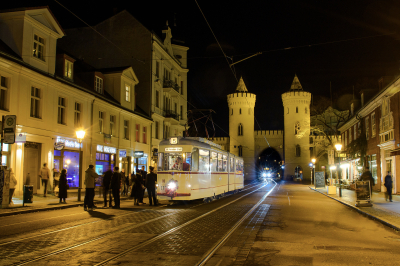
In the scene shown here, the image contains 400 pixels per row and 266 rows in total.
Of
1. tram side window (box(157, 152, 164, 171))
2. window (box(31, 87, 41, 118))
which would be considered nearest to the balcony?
window (box(31, 87, 41, 118))

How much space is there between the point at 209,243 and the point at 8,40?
1755 centimetres

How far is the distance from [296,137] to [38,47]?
210 ft

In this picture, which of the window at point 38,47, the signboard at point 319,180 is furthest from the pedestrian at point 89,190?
the signboard at point 319,180

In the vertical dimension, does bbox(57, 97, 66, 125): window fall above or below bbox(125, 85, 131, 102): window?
below

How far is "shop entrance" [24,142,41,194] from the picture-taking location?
68.2ft

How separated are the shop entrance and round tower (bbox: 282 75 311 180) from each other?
209 feet

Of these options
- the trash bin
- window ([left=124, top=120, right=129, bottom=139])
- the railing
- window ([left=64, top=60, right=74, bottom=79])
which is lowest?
the trash bin

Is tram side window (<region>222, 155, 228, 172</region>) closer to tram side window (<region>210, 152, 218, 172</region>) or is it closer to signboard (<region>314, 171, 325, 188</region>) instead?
tram side window (<region>210, 152, 218, 172</region>)

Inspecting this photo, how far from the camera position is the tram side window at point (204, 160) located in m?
18.9

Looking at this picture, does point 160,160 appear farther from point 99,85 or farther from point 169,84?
point 169,84

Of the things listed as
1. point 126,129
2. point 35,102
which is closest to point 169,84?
point 126,129

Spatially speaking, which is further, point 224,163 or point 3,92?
point 224,163

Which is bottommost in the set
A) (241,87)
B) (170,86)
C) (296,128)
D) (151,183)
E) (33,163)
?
(151,183)

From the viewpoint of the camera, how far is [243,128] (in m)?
80.9
